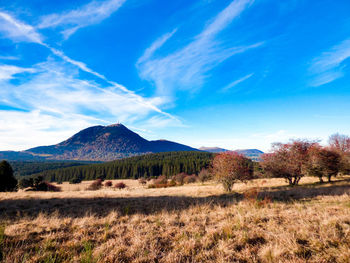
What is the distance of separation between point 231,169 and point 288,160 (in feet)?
35.6

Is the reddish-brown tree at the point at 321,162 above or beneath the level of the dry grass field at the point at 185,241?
above

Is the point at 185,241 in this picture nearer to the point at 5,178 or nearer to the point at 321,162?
the point at 321,162

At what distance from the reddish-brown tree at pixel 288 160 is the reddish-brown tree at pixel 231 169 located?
20.2 ft

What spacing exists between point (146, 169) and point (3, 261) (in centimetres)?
12772

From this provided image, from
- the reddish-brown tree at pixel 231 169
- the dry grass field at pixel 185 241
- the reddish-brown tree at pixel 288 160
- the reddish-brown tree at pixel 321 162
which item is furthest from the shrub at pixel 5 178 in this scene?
the reddish-brown tree at pixel 321 162

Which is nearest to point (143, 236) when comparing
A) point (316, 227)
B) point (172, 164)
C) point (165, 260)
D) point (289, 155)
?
point (165, 260)

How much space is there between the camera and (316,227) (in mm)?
4797

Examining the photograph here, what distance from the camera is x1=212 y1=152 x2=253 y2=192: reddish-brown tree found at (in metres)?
18.4

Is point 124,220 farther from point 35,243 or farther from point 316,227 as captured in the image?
point 316,227

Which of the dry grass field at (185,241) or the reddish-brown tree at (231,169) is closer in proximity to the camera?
the dry grass field at (185,241)

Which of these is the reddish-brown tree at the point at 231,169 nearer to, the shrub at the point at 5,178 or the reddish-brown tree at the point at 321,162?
the reddish-brown tree at the point at 321,162

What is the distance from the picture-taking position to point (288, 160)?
2248 centimetres

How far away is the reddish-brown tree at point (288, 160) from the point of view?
21812mm

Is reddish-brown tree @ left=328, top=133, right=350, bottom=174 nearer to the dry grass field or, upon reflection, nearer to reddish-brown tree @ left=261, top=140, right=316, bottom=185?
reddish-brown tree @ left=261, top=140, right=316, bottom=185
